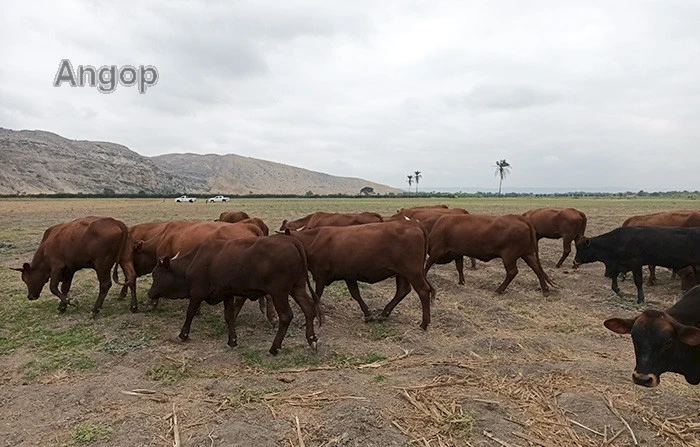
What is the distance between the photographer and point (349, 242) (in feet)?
27.4

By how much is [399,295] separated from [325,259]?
5.27 ft

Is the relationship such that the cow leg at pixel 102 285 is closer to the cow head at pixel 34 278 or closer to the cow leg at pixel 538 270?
the cow head at pixel 34 278

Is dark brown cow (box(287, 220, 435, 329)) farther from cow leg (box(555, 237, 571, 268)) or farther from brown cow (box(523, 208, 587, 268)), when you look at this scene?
brown cow (box(523, 208, 587, 268))

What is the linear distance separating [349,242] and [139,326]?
3.74 meters

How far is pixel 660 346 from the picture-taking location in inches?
180

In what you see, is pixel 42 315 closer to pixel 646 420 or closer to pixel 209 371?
pixel 209 371

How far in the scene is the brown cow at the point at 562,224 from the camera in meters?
14.6

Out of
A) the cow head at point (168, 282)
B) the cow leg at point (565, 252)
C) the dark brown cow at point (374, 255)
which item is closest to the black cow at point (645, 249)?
the cow leg at point (565, 252)

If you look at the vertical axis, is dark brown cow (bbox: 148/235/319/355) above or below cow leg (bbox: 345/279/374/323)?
above

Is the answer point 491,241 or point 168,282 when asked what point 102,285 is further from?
point 491,241

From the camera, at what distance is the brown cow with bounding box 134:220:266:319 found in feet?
30.6

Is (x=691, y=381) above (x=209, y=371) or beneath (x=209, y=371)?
above

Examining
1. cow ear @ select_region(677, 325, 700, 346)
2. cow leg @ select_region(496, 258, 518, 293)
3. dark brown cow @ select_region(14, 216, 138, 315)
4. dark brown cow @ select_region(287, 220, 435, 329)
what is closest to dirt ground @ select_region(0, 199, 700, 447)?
dark brown cow @ select_region(14, 216, 138, 315)

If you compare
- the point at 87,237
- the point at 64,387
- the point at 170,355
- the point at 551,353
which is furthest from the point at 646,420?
the point at 87,237
